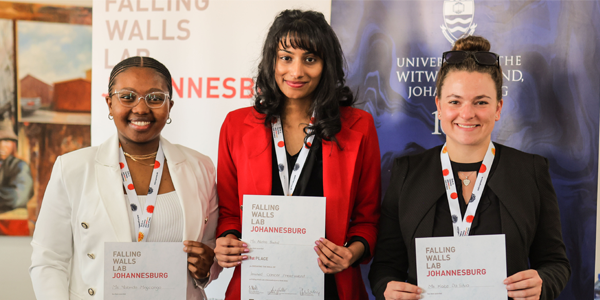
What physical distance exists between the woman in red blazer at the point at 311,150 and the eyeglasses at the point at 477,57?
1.82ft

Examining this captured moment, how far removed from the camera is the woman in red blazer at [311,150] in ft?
7.55

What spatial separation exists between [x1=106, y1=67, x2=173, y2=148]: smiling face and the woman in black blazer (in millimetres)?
1322

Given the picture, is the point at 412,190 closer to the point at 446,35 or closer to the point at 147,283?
the point at 147,283

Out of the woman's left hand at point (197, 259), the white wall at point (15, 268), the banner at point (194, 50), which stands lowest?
the white wall at point (15, 268)

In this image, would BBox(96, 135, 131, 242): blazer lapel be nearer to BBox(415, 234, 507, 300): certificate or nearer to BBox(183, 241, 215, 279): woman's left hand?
BBox(183, 241, 215, 279): woman's left hand

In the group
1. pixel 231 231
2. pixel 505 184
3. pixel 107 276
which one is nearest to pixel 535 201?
pixel 505 184

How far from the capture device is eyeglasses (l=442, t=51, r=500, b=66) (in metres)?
Result: 2.11

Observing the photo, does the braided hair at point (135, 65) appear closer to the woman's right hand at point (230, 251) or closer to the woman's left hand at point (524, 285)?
the woman's right hand at point (230, 251)

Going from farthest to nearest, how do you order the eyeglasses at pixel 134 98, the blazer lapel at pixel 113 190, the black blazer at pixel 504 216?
the eyeglasses at pixel 134 98, the blazer lapel at pixel 113 190, the black blazer at pixel 504 216

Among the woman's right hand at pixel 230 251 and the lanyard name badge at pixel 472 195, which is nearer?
the lanyard name badge at pixel 472 195

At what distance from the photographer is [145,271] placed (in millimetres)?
2119
